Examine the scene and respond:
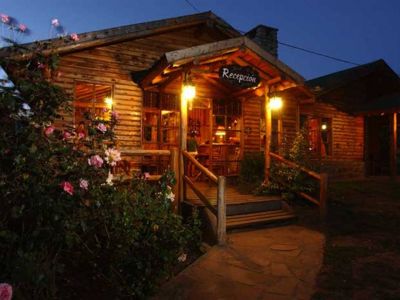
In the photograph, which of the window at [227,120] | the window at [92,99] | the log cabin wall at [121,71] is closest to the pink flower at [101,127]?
the window at [92,99]

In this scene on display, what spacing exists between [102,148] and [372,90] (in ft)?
56.9

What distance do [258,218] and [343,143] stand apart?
10558 millimetres

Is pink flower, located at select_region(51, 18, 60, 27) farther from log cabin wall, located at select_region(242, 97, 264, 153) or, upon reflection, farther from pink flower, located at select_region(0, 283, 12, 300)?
log cabin wall, located at select_region(242, 97, 264, 153)

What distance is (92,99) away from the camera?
35.7 feet

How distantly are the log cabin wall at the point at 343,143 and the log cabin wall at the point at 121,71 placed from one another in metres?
7.65

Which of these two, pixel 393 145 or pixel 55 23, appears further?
pixel 393 145

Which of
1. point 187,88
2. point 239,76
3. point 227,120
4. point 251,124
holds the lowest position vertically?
point 251,124

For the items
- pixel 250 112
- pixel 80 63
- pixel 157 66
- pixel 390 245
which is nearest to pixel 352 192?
pixel 250 112

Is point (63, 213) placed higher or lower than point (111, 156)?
lower

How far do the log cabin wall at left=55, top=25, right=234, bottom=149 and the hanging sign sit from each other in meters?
3.26

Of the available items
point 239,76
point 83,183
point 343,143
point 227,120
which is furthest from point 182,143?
point 343,143

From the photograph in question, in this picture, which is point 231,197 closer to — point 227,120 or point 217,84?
point 227,120

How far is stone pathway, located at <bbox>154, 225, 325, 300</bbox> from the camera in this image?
176 inches

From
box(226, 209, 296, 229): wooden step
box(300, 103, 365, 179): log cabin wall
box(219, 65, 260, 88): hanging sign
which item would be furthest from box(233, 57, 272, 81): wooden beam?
box(300, 103, 365, 179): log cabin wall
